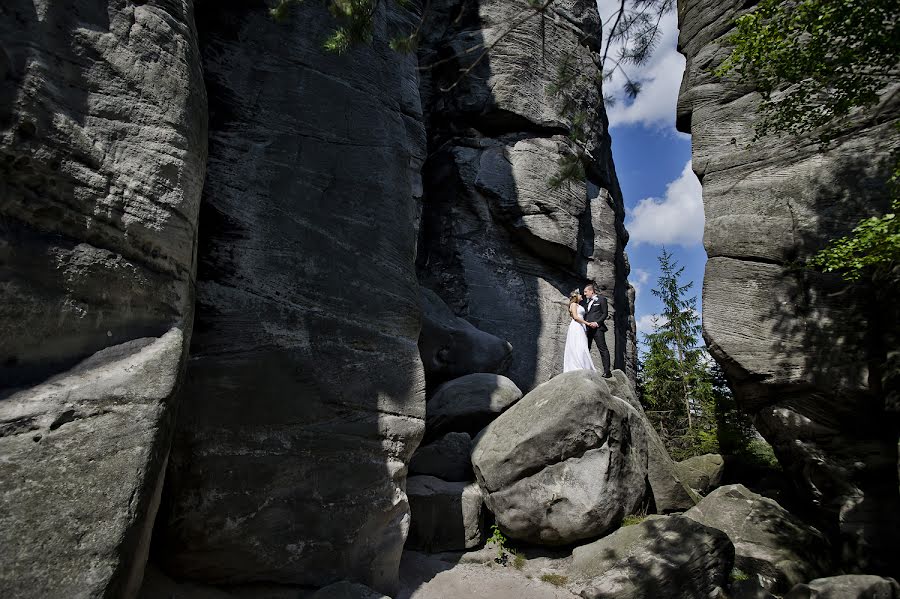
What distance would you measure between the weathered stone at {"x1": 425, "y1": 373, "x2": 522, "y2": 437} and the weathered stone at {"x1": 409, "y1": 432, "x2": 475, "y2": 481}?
0.41 meters

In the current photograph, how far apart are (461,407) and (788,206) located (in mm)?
5534

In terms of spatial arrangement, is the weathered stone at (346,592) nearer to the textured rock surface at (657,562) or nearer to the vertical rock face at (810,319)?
the textured rock surface at (657,562)

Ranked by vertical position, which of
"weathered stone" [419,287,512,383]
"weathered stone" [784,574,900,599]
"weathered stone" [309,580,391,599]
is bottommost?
"weathered stone" [309,580,391,599]

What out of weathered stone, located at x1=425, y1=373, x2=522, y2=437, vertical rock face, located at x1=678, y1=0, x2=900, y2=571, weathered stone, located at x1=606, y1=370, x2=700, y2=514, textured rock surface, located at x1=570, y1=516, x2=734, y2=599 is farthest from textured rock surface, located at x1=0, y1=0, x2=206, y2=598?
vertical rock face, located at x1=678, y1=0, x2=900, y2=571

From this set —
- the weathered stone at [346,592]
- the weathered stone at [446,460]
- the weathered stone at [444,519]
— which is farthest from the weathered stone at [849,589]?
the weathered stone at [346,592]

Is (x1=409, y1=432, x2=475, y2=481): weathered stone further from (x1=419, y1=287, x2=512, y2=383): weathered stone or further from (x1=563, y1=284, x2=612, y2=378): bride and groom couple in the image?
(x1=563, y1=284, x2=612, y2=378): bride and groom couple

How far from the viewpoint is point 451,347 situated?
30.0 ft

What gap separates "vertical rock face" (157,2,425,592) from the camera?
14.9ft

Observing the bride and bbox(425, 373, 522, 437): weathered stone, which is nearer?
bbox(425, 373, 522, 437): weathered stone

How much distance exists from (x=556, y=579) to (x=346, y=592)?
7.94ft

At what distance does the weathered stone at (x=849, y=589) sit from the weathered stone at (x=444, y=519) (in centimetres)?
327

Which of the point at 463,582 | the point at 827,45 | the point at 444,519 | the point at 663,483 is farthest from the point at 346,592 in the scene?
the point at 827,45

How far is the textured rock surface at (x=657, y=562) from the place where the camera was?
215 inches

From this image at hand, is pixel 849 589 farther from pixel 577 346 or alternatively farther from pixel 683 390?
pixel 683 390
